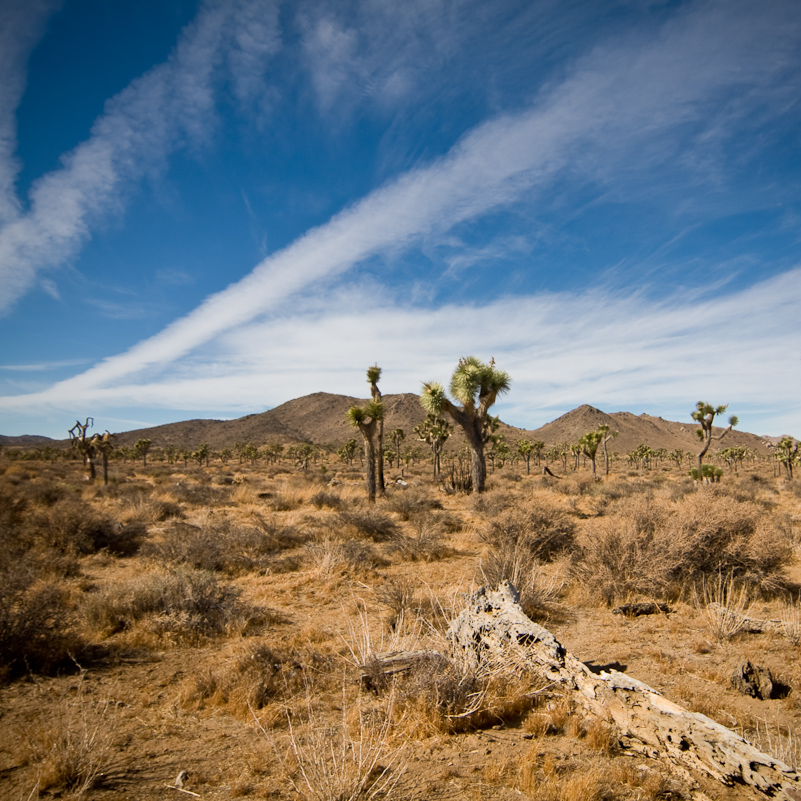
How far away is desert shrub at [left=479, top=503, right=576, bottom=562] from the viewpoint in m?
10.2

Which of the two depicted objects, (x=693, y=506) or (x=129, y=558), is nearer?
(x=693, y=506)

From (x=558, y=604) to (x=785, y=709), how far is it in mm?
3396

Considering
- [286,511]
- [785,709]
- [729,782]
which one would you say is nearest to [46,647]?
[729,782]

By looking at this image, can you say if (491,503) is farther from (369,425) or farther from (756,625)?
(369,425)

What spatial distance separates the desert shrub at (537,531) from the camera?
1025 cm

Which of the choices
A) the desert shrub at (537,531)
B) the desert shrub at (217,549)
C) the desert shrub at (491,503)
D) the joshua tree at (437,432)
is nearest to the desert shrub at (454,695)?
the desert shrub at (537,531)

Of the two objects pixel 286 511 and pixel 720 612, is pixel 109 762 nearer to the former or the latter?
pixel 720 612

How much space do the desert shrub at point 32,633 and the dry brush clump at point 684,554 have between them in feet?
26.1

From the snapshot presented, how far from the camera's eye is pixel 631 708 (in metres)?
3.90

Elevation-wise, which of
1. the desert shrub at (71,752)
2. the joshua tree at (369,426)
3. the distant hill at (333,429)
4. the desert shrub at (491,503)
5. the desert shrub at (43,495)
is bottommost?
the desert shrub at (71,752)

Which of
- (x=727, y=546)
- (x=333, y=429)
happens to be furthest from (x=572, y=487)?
(x=333, y=429)

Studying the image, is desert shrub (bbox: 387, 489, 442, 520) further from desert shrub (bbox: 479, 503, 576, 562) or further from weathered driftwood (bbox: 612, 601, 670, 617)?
weathered driftwood (bbox: 612, 601, 670, 617)

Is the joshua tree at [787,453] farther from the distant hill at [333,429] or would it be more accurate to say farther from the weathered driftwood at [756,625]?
the distant hill at [333,429]

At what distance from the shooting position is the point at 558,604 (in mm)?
7781
